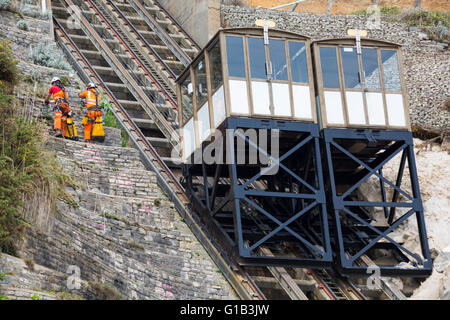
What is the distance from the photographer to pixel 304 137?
2006 centimetres

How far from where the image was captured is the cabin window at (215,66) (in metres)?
20.0

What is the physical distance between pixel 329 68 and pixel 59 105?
21.5 feet

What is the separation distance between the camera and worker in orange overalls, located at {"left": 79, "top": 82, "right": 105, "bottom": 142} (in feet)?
74.8

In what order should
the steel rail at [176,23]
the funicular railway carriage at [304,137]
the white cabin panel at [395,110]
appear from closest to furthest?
the funicular railway carriage at [304,137], the white cabin panel at [395,110], the steel rail at [176,23]

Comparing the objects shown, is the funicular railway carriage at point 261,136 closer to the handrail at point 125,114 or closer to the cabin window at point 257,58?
the cabin window at point 257,58

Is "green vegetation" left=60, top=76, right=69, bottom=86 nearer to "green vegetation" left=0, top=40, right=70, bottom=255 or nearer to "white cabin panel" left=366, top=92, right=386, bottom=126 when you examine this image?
"green vegetation" left=0, top=40, right=70, bottom=255

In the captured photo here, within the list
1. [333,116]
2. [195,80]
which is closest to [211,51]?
[195,80]

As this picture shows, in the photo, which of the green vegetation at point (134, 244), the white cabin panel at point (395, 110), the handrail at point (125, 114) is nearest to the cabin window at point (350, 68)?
the white cabin panel at point (395, 110)

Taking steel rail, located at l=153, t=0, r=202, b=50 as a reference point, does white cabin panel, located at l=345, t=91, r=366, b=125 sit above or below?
A: below

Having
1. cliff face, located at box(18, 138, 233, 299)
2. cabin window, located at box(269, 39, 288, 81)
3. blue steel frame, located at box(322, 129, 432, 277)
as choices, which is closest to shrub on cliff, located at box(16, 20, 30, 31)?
cliff face, located at box(18, 138, 233, 299)

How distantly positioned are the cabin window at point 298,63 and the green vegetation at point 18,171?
541cm

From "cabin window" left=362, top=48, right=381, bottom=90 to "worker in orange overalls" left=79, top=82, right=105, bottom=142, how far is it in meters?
6.74

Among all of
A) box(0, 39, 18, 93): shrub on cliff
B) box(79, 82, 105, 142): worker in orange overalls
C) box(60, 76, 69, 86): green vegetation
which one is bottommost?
box(79, 82, 105, 142): worker in orange overalls
